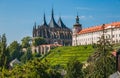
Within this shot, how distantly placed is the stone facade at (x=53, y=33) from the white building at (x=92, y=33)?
19145 mm

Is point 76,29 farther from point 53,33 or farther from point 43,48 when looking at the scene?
point 53,33

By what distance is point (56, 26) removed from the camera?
188625mm

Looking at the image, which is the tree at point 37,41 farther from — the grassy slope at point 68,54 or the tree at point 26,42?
the grassy slope at point 68,54

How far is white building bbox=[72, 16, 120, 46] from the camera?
440ft

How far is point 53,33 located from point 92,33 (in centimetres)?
3842

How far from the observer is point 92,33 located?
149m

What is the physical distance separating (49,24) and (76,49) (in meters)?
66.9

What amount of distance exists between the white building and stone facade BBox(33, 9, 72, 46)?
19145 mm

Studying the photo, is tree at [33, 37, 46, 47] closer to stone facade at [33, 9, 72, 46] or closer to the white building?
the white building

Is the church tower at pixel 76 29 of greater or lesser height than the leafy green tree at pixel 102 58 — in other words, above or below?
above

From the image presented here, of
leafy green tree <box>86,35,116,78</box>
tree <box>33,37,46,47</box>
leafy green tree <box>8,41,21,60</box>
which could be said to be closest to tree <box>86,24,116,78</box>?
leafy green tree <box>86,35,116,78</box>

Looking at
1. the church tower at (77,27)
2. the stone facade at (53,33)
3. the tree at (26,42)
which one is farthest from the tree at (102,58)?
the stone facade at (53,33)

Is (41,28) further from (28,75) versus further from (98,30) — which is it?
(28,75)

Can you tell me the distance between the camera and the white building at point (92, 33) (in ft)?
440
